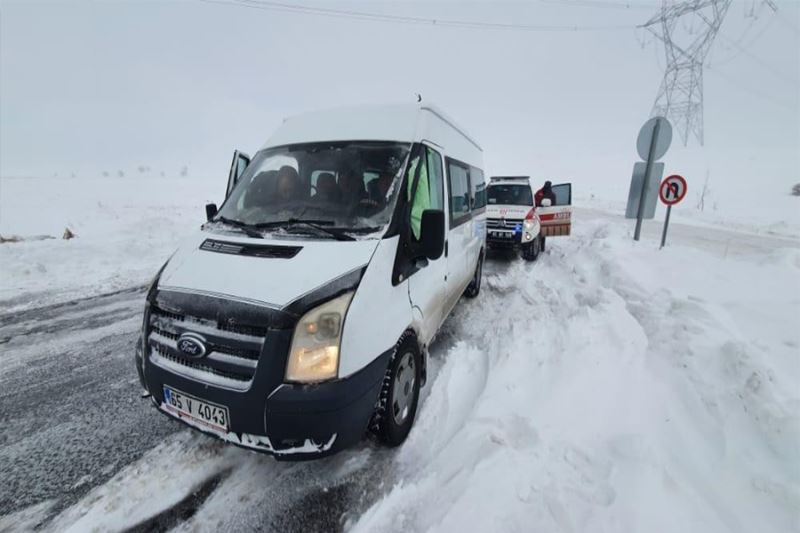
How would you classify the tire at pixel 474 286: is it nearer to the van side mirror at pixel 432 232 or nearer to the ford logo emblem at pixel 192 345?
the van side mirror at pixel 432 232

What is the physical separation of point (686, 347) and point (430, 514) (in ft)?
9.65

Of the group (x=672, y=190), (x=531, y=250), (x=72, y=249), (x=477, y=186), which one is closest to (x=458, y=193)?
(x=477, y=186)

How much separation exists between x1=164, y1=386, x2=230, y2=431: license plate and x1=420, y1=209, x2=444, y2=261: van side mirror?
1.65m

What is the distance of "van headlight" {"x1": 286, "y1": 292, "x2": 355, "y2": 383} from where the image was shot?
1.98 meters

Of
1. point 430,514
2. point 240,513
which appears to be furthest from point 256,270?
point 430,514

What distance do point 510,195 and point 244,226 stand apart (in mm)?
8300

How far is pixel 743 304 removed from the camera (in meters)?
4.29

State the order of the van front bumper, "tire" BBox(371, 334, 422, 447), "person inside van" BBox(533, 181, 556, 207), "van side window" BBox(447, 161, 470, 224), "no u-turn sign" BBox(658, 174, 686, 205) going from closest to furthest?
1. the van front bumper
2. "tire" BBox(371, 334, 422, 447)
3. "van side window" BBox(447, 161, 470, 224)
4. "no u-turn sign" BBox(658, 174, 686, 205)
5. "person inside van" BBox(533, 181, 556, 207)

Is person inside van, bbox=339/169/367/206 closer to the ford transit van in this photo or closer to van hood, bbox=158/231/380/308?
the ford transit van

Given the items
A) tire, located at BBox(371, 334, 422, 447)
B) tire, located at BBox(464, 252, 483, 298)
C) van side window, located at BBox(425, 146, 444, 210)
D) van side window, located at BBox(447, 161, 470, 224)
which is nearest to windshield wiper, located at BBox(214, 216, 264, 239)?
tire, located at BBox(371, 334, 422, 447)

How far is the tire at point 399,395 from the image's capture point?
2.47 meters

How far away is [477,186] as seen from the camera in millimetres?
6035

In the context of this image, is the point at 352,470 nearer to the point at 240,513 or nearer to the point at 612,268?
the point at 240,513

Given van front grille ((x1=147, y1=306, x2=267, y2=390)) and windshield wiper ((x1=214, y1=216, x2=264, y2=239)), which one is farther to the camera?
windshield wiper ((x1=214, y1=216, x2=264, y2=239))
